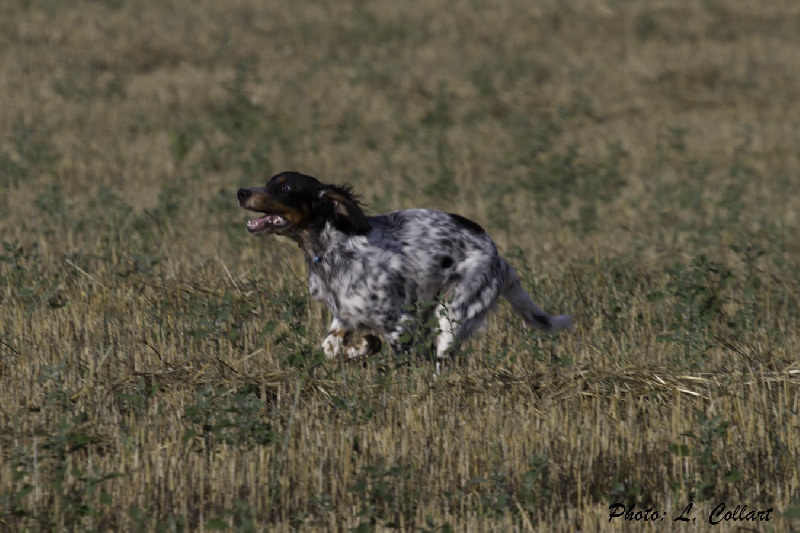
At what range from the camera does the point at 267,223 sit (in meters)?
6.71

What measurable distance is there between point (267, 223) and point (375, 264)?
0.64 meters

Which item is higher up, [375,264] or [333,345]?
[375,264]

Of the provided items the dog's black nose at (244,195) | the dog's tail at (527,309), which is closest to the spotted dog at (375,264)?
the dog's black nose at (244,195)

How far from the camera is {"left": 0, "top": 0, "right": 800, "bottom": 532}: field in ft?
16.1

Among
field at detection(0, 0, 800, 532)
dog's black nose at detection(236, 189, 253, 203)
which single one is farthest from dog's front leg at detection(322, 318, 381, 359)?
dog's black nose at detection(236, 189, 253, 203)

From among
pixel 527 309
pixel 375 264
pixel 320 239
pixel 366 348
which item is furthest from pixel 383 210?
pixel 366 348

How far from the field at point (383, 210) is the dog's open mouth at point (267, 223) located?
52 centimetres

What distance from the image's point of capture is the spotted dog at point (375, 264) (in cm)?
673

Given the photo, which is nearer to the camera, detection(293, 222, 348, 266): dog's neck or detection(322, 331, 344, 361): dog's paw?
detection(322, 331, 344, 361): dog's paw

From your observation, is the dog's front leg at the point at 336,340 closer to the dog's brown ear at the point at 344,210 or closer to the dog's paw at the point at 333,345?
the dog's paw at the point at 333,345

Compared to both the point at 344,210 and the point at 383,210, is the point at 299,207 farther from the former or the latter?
the point at 383,210

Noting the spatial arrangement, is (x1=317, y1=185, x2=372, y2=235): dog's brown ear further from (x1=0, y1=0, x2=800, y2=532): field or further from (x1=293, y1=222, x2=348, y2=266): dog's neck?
(x1=0, y1=0, x2=800, y2=532): field

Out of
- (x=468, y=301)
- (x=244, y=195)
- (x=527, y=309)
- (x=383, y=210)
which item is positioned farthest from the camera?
(x=383, y=210)

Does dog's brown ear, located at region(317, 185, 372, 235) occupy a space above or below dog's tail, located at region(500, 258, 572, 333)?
above
